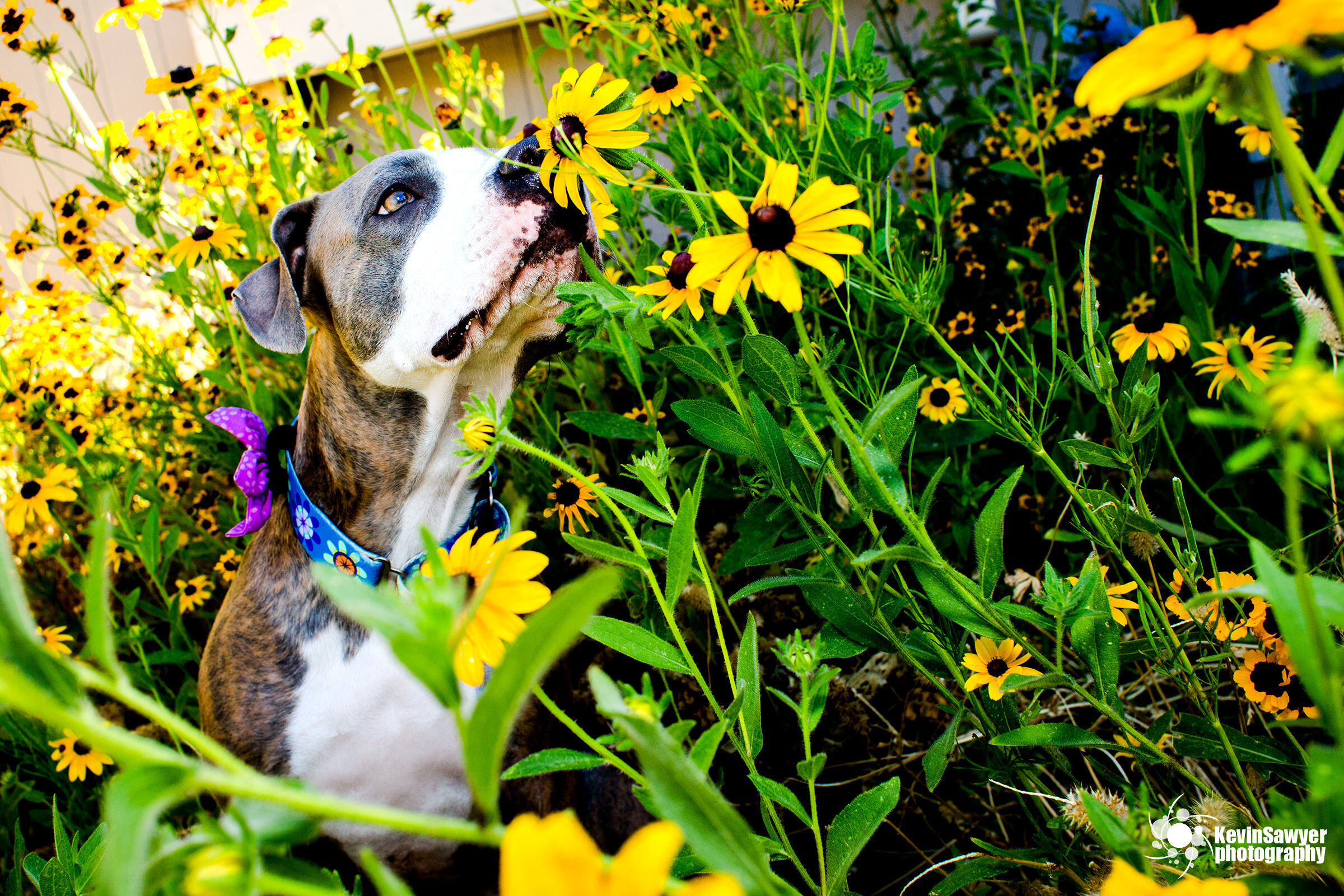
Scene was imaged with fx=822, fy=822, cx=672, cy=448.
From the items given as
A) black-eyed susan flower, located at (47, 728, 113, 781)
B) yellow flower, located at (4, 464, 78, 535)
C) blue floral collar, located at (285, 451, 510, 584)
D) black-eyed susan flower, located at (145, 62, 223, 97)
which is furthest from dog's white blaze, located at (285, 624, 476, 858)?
black-eyed susan flower, located at (145, 62, 223, 97)

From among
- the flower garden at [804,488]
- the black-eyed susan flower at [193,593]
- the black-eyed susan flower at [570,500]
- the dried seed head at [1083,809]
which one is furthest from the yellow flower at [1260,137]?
the black-eyed susan flower at [193,593]

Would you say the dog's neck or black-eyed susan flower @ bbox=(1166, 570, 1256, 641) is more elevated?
the dog's neck

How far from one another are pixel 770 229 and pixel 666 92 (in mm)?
908

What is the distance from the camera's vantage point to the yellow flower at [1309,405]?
31 cm

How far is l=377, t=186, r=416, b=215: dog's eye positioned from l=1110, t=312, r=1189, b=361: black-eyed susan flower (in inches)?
48.2

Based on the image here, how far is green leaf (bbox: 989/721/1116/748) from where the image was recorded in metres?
0.78

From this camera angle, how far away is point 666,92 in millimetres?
1457

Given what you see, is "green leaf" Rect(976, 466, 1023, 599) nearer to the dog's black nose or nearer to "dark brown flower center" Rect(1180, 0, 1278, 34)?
"dark brown flower center" Rect(1180, 0, 1278, 34)

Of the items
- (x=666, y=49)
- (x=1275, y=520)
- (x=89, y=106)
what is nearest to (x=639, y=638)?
(x=666, y=49)

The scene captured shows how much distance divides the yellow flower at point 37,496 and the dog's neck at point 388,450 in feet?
2.36

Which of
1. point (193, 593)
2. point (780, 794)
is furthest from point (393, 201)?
point (780, 794)

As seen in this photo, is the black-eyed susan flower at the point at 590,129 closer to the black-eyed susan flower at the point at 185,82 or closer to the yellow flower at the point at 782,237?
the yellow flower at the point at 782,237

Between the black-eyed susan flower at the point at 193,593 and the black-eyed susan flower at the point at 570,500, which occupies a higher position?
the black-eyed susan flower at the point at 570,500

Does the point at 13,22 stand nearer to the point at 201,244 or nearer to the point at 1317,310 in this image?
the point at 201,244
